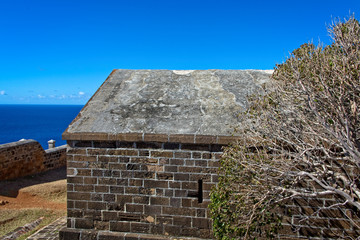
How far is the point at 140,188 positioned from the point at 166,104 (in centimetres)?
200

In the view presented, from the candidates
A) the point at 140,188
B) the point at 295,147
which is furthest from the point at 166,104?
the point at 295,147

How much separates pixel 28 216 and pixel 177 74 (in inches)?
261

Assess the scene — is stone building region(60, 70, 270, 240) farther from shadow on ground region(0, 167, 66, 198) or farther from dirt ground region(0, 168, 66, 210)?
shadow on ground region(0, 167, 66, 198)

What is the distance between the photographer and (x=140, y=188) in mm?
6477

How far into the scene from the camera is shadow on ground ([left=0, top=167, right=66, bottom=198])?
12719 mm

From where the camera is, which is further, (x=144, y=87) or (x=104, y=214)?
(x=144, y=87)

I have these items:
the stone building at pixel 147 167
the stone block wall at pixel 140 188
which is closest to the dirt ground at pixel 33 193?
the stone block wall at pixel 140 188

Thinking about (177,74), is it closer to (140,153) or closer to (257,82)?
(257,82)

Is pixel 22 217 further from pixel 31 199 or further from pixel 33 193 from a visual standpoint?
pixel 33 193

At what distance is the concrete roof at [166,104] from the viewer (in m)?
6.44

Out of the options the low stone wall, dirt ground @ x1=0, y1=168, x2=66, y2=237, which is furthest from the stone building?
the low stone wall

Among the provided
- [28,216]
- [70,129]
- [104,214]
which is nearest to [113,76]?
[70,129]

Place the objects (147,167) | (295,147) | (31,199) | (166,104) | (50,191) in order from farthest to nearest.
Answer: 1. (50,191)
2. (31,199)
3. (166,104)
4. (147,167)
5. (295,147)

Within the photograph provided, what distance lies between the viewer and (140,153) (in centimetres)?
642
